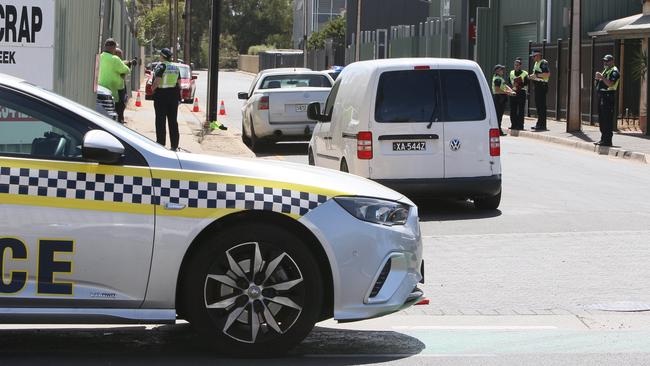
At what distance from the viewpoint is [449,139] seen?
1356 centimetres

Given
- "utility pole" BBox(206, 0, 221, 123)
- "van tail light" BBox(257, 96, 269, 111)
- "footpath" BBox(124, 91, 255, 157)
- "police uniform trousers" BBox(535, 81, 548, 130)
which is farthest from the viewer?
"police uniform trousers" BBox(535, 81, 548, 130)

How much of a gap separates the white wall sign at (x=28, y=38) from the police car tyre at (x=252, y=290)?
616cm

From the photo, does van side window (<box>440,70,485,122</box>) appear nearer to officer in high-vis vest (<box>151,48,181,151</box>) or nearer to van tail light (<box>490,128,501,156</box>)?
van tail light (<box>490,128,501,156</box>)

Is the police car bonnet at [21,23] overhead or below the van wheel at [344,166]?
overhead

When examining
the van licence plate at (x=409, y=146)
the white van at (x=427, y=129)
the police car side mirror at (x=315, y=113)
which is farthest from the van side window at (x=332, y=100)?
the van licence plate at (x=409, y=146)

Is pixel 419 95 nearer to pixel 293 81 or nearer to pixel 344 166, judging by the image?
pixel 344 166

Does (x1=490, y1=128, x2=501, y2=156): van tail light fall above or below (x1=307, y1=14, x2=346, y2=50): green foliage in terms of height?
below

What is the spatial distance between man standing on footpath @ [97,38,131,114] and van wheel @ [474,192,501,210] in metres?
9.46

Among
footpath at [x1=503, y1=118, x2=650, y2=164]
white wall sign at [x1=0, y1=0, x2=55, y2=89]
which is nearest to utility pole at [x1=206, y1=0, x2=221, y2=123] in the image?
footpath at [x1=503, y1=118, x2=650, y2=164]

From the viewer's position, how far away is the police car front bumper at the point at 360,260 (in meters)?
6.37

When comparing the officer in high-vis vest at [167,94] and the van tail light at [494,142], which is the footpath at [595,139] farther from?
the van tail light at [494,142]

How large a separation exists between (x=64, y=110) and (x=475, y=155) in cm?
795

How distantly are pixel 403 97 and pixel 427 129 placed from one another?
45 centimetres

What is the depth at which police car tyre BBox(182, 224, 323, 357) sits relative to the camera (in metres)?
6.28
